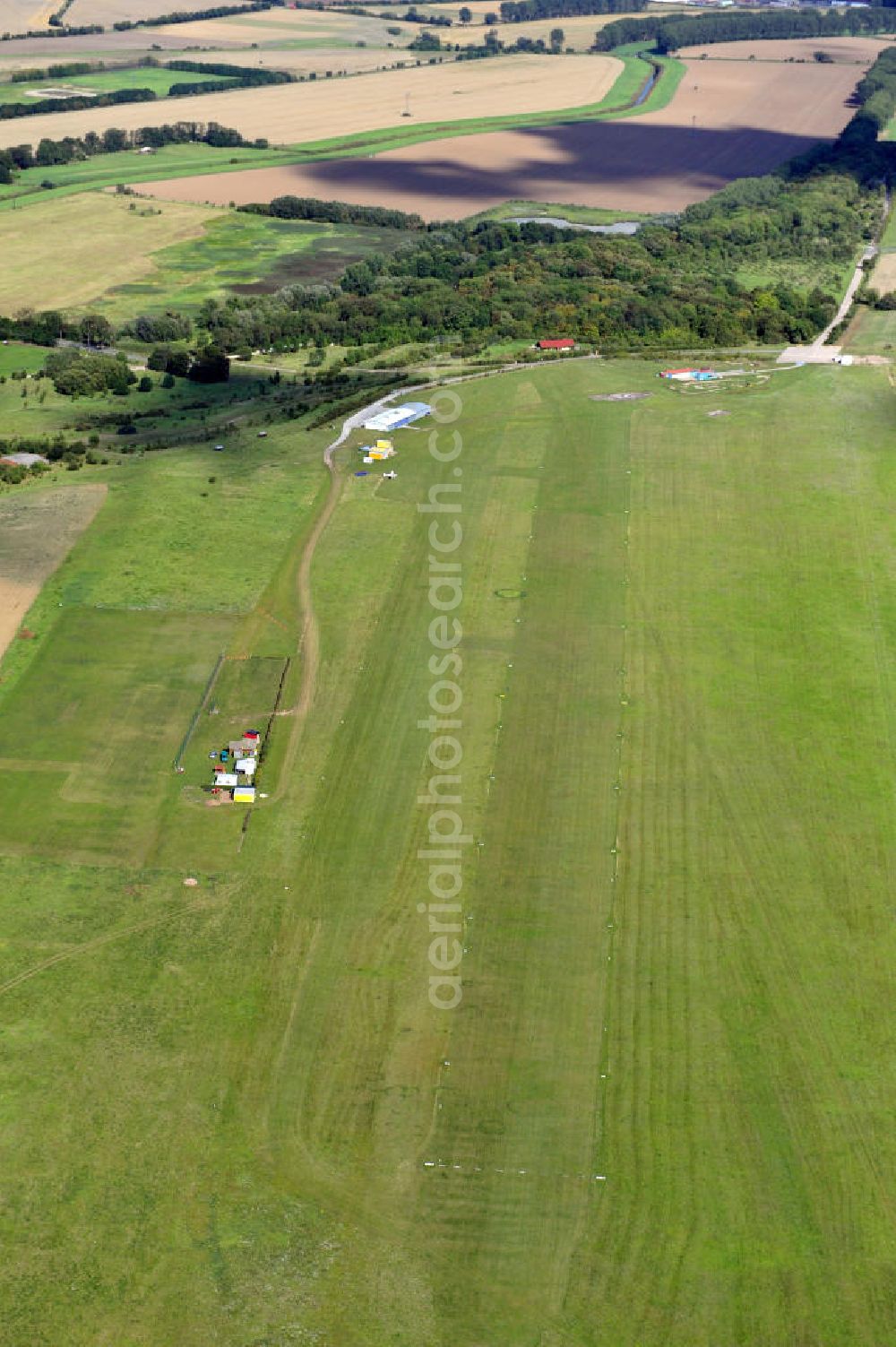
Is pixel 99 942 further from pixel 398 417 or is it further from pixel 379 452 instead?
pixel 398 417

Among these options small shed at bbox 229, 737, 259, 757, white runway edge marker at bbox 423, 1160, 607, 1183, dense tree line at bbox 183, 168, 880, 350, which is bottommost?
dense tree line at bbox 183, 168, 880, 350

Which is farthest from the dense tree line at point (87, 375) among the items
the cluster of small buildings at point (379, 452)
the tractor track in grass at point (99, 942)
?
the tractor track in grass at point (99, 942)

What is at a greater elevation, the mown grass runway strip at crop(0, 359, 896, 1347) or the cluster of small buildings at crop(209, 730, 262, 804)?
the cluster of small buildings at crop(209, 730, 262, 804)

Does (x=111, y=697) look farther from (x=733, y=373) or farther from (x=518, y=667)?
(x=733, y=373)

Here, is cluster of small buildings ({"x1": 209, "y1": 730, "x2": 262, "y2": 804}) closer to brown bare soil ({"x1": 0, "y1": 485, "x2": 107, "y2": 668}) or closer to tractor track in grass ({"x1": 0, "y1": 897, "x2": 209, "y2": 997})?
tractor track in grass ({"x1": 0, "y1": 897, "x2": 209, "y2": 997})

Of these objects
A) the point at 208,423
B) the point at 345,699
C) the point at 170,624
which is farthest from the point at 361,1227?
the point at 208,423

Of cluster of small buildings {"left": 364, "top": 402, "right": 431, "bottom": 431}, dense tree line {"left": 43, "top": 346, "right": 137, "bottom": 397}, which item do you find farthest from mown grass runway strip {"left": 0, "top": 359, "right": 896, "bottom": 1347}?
dense tree line {"left": 43, "top": 346, "right": 137, "bottom": 397}
